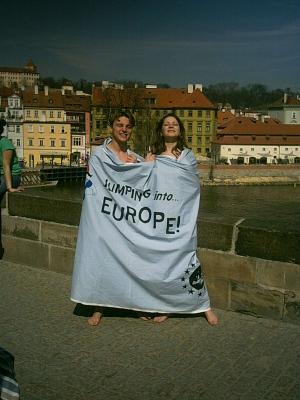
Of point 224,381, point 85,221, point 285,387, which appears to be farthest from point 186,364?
point 85,221

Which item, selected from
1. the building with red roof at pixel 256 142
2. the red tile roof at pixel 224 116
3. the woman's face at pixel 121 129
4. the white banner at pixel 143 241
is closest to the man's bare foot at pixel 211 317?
the white banner at pixel 143 241

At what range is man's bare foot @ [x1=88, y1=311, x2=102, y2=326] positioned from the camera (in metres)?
4.06

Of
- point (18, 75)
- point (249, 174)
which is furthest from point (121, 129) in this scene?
point (18, 75)

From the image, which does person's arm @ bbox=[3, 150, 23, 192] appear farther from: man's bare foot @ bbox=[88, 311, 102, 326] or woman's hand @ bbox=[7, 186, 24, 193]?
man's bare foot @ bbox=[88, 311, 102, 326]

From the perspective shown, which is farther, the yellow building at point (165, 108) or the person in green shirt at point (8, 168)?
the yellow building at point (165, 108)

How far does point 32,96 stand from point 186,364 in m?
78.7

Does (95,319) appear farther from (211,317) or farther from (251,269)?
(251,269)

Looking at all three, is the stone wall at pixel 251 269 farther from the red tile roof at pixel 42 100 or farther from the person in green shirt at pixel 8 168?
the red tile roof at pixel 42 100

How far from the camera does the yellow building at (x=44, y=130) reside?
7769cm

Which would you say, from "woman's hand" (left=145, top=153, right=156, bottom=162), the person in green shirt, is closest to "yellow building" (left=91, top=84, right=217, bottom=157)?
the person in green shirt

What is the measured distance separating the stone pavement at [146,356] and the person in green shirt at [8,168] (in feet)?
4.88

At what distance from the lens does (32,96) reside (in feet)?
258

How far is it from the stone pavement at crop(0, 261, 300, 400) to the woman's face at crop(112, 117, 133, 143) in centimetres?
137

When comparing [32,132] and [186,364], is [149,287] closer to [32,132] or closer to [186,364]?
[186,364]
